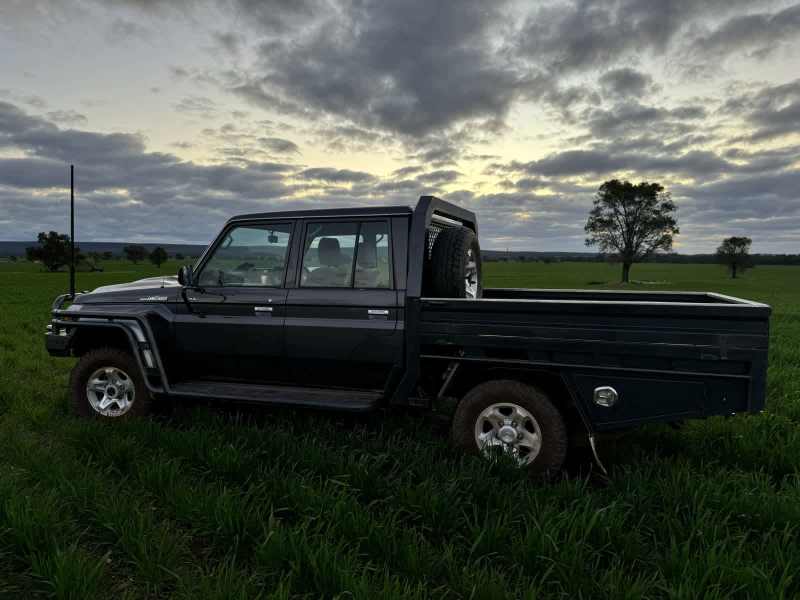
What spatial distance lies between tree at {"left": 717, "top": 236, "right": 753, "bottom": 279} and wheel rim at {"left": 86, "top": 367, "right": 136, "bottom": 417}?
274ft

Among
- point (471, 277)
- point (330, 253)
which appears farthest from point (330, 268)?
point (471, 277)

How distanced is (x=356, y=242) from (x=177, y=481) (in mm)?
2243

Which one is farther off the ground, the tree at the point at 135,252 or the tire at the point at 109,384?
the tree at the point at 135,252

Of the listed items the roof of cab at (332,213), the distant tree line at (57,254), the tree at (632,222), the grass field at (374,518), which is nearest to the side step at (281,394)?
the grass field at (374,518)

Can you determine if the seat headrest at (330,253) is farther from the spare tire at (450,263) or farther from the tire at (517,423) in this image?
the tire at (517,423)

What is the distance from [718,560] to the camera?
2.80 metres

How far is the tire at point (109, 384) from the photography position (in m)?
5.28

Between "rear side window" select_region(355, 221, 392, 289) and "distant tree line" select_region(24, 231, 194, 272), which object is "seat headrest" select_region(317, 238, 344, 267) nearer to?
"rear side window" select_region(355, 221, 392, 289)

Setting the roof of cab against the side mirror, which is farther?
the side mirror

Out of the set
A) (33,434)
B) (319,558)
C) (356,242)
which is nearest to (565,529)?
(319,558)

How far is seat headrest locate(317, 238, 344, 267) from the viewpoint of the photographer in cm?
482

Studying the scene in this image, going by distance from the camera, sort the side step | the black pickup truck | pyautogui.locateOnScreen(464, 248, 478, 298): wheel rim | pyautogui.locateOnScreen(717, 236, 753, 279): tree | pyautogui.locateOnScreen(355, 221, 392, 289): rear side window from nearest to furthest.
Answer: the black pickup truck < the side step < pyautogui.locateOnScreen(355, 221, 392, 289): rear side window < pyautogui.locateOnScreen(464, 248, 478, 298): wheel rim < pyautogui.locateOnScreen(717, 236, 753, 279): tree

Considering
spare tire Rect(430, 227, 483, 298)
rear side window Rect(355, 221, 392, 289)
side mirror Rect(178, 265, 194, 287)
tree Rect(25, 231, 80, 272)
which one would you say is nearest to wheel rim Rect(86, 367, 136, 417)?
side mirror Rect(178, 265, 194, 287)

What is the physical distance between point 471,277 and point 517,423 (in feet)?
4.97
